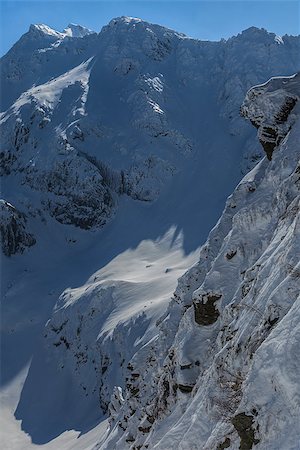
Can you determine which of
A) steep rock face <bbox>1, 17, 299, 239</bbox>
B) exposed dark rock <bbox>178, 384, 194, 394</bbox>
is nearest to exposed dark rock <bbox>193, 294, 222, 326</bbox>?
exposed dark rock <bbox>178, 384, 194, 394</bbox>

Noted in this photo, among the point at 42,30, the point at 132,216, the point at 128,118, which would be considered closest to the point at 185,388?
the point at 132,216

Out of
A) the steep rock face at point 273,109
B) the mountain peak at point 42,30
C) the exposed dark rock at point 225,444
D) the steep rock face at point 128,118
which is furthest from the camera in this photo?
the mountain peak at point 42,30

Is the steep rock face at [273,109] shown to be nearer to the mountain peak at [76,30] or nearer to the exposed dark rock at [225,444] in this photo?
the exposed dark rock at [225,444]

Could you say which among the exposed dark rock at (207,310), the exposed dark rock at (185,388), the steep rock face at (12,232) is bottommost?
the steep rock face at (12,232)

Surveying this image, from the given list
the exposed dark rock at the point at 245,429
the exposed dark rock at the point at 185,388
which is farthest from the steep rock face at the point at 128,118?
the exposed dark rock at the point at 245,429

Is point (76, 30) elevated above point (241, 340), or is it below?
above

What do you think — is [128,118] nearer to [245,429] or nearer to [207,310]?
[207,310]
